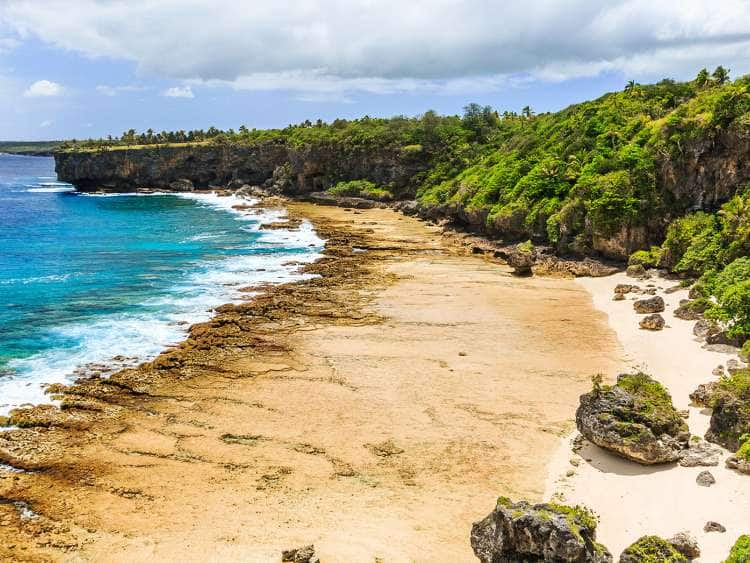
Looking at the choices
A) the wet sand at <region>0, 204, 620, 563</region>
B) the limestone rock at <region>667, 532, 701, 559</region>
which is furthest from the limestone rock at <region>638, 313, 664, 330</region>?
the limestone rock at <region>667, 532, 701, 559</region>

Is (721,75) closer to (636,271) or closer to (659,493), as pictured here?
(636,271)

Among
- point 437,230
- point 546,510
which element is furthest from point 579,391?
point 437,230

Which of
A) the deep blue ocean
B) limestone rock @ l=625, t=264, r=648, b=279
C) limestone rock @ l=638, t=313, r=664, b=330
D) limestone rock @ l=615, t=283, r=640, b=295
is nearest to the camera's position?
the deep blue ocean

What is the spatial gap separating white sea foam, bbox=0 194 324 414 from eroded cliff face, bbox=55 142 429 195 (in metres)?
47.0

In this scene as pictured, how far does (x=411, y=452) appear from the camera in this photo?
25219 mm

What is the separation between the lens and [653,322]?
123ft

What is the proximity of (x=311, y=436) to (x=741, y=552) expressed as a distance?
1703cm

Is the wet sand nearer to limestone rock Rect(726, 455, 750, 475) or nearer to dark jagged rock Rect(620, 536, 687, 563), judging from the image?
dark jagged rock Rect(620, 536, 687, 563)

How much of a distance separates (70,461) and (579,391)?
24454 mm

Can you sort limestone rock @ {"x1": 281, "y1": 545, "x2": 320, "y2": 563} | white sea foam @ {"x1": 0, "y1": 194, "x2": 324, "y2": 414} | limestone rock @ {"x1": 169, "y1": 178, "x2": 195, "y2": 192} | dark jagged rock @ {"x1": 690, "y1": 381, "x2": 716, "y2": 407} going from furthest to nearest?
limestone rock @ {"x1": 169, "y1": 178, "x2": 195, "y2": 192}
white sea foam @ {"x1": 0, "y1": 194, "x2": 324, "y2": 414}
dark jagged rock @ {"x1": 690, "y1": 381, "x2": 716, "y2": 407}
limestone rock @ {"x1": 281, "y1": 545, "x2": 320, "y2": 563}

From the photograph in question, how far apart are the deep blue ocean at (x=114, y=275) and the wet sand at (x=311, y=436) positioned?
3999 mm

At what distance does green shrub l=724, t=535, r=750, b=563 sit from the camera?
49.2 ft

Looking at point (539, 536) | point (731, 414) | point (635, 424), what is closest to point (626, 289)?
point (731, 414)

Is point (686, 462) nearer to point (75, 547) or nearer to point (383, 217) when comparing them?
point (75, 547)
